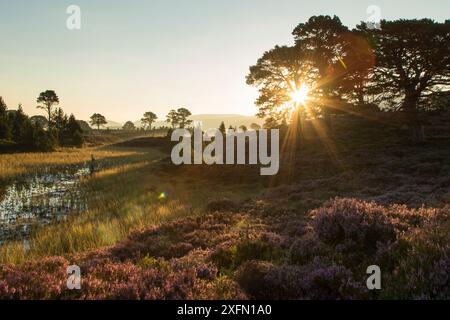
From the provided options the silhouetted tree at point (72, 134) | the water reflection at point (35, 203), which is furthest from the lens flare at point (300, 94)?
the silhouetted tree at point (72, 134)

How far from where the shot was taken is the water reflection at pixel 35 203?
48.5 ft

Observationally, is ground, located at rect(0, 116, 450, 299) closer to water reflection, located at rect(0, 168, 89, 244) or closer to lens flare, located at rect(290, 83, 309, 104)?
water reflection, located at rect(0, 168, 89, 244)

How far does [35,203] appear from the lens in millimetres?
19562

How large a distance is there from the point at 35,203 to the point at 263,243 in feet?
53.3

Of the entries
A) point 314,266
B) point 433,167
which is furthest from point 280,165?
point 314,266

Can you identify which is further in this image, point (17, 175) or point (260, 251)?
point (17, 175)

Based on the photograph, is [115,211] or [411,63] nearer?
[115,211]

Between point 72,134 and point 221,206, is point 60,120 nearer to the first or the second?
point 72,134

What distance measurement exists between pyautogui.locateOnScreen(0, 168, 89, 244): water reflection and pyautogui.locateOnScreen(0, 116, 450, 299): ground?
100 centimetres

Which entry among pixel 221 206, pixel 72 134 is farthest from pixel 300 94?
pixel 72 134

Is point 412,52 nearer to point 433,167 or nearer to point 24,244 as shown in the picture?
A: point 433,167

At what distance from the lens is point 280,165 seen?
27.4 m

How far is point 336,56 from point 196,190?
19652 mm

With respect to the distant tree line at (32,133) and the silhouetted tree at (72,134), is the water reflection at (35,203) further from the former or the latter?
the silhouetted tree at (72,134)
